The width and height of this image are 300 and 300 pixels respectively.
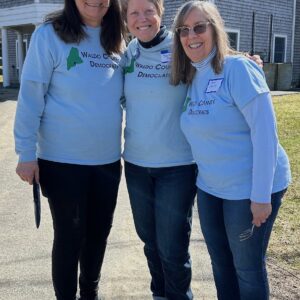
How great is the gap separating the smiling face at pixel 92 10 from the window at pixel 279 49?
781 inches

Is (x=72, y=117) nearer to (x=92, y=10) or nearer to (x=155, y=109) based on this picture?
(x=155, y=109)

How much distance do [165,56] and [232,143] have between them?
727 millimetres

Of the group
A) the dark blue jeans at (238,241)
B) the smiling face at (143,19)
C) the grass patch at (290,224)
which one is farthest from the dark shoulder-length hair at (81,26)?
the grass patch at (290,224)

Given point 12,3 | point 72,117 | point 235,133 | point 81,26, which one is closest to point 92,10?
point 81,26

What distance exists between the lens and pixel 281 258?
3924 mm

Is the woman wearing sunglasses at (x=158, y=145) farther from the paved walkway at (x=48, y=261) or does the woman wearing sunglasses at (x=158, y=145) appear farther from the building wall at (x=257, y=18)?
the building wall at (x=257, y=18)

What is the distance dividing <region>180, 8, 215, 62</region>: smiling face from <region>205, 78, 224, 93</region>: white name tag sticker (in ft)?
0.52

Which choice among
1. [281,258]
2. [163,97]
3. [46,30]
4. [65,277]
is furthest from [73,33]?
[281,258]

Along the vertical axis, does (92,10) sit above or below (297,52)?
above

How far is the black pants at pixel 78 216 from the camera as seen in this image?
2834 mm

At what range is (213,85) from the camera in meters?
2.44

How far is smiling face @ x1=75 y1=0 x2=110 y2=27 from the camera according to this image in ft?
9.11

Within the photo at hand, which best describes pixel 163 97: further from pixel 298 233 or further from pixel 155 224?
pixel 298 233

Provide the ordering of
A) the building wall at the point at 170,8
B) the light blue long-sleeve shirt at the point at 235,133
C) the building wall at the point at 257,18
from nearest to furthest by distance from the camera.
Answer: the light blue long-sleeve shirt at the point at 235,133, the building wall at the point at 170,8, the building wall at the point at 257,18
